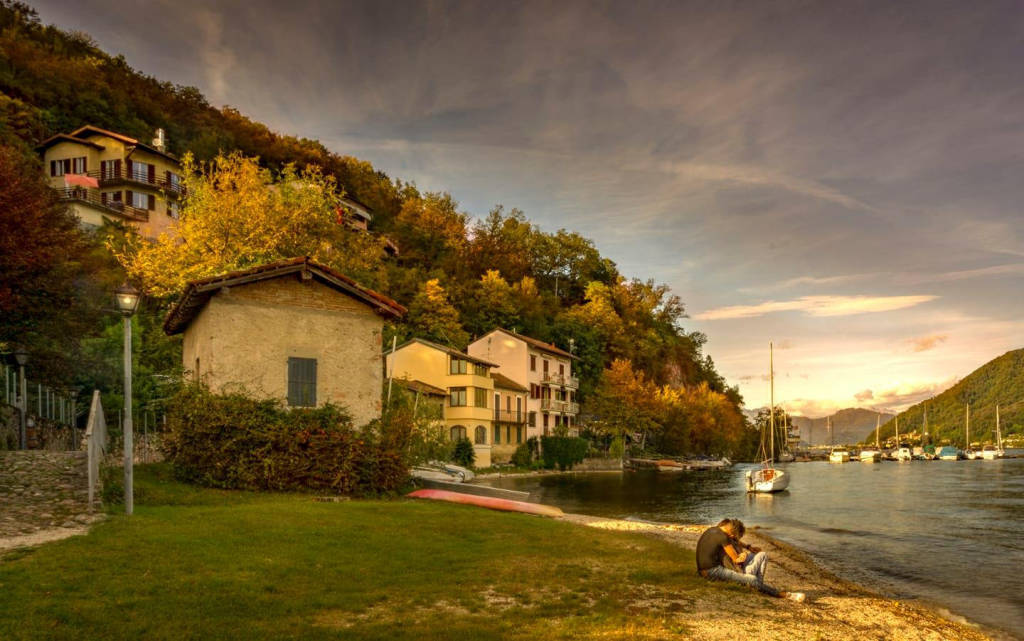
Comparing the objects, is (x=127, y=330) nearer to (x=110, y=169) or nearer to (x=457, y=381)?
(x=457, y=381)

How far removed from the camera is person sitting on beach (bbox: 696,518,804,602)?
1280cm

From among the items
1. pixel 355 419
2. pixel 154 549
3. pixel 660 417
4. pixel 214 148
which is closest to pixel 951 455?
pixel 660 417

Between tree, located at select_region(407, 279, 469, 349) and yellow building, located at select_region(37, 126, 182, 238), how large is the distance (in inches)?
973

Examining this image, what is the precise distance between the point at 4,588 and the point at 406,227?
92.4 meters

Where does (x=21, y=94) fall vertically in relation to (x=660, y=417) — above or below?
above

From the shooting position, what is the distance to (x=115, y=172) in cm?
6538

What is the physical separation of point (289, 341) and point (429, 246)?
7531 centimetres

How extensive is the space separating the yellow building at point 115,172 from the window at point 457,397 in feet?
102

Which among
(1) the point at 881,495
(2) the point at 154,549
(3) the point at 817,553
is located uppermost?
(2) the point at 154,549

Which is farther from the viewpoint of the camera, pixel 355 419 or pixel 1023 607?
pixel 355 419

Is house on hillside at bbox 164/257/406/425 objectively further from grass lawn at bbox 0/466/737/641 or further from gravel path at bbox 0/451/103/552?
grass lawn at bbox 0/466/737/641

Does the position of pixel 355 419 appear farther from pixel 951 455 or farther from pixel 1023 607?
pixel 951 455

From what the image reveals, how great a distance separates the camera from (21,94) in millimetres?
69438

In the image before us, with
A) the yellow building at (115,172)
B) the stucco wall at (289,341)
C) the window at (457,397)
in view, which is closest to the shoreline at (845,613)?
the stucco wall at (289,341)
